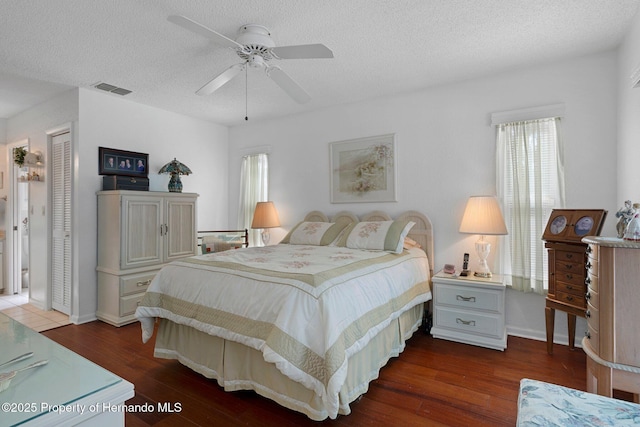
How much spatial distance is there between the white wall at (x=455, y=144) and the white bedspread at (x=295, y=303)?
1.06 metres

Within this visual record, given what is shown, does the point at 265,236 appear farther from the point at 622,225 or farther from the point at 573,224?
the point at 622,225

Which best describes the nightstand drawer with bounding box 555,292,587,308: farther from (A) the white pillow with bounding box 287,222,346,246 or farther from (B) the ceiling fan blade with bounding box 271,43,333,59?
(B) the ceiling fan blade with bounding box 271,43,333,59

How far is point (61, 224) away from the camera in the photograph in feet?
12.5

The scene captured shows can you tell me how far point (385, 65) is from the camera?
3.05 metres

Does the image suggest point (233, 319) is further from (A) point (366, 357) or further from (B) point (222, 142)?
(B) point (222, 142)

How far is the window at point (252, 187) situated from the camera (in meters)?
4.94

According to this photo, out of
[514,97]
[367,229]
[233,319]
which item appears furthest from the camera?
[367,229]

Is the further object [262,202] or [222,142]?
[222,142]

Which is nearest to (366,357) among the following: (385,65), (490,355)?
(490,355)

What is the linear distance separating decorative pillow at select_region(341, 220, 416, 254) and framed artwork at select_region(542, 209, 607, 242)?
1183mm

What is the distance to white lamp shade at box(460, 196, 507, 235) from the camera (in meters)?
2.94

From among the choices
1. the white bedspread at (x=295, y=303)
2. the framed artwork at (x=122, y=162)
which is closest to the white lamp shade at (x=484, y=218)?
the white bedspread at (x=295, y=303)

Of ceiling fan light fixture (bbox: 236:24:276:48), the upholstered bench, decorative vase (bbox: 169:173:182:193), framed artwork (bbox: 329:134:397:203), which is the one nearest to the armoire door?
decorative vase (bbox: 169:173:182:193)

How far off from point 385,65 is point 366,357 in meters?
2.52
